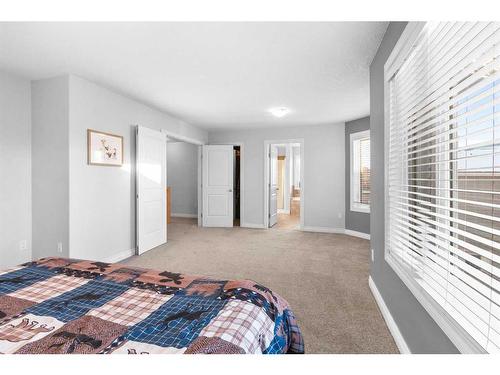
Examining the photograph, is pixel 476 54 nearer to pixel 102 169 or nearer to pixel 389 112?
pixel 389 112

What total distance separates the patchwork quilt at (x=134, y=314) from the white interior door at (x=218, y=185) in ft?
15.6

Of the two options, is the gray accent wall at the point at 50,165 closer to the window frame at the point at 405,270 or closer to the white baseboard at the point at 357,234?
the window frame at the point at 405,270

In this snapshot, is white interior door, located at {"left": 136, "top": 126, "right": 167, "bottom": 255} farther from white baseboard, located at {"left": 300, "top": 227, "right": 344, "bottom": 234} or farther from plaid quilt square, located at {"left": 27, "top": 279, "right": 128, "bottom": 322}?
white baseboard, located at {"left": 300, "top": 227, "right": 344, "bottom": 234}

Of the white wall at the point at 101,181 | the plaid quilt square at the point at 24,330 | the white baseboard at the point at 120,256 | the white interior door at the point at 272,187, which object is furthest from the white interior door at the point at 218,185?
the plaid quilt square at the point at 24,330

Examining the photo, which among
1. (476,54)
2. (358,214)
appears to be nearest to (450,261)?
(476,54)

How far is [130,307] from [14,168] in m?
3.13

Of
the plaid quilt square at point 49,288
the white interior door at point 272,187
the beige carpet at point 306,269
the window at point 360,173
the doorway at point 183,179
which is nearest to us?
the plaid quilt square at point 49,288

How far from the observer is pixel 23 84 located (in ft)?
10.4

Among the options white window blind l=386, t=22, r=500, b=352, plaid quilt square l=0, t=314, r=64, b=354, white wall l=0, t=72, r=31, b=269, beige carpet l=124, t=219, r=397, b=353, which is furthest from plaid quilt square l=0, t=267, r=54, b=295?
white wall l=0, t=72, r=31, b=269

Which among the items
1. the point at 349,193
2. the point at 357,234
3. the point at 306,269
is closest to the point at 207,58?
the point at 306,269

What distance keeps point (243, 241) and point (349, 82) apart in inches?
127

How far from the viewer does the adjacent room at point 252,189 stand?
100 cm

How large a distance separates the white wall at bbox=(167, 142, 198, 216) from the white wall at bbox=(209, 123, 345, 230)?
2292 millimetres

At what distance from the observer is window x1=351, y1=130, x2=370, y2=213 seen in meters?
5.17
